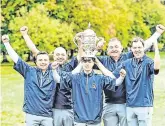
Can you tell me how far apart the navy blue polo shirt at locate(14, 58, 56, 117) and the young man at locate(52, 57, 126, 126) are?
305 mm

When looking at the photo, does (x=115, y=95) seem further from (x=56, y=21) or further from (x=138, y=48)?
(x=56, y=21)

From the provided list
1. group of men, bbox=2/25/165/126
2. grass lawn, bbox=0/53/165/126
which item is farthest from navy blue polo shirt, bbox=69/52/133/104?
grass lawn, bbox=0/53/165/126

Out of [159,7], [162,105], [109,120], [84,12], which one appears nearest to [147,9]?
[159,7]

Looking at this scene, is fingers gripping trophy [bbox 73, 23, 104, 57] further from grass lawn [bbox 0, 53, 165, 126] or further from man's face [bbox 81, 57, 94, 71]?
grass lawn [bbox 0, 53, 165, 126]

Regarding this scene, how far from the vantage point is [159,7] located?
5509cm

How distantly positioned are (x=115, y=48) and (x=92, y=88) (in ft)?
2.66

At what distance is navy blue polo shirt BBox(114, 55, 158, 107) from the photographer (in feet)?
24.0

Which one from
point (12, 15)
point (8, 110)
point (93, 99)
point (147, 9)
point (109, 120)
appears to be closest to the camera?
point (93, 99)

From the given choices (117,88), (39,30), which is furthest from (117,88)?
(39,30)

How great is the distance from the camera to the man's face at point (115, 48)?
7574 millimetres

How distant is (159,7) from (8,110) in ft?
138

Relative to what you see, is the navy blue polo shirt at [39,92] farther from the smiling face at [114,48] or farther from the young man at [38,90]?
the smiling face at [114,48]

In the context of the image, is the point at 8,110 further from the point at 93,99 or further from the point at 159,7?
Result: the point at 159,7

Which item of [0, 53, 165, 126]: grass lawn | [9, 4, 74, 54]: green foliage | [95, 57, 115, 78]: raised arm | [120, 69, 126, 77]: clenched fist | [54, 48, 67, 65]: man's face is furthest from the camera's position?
[9, 4, 74, 54]: green foliage
